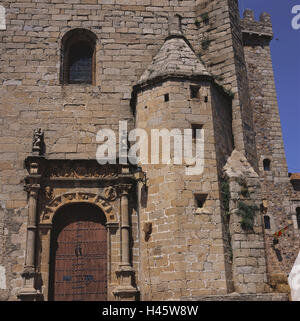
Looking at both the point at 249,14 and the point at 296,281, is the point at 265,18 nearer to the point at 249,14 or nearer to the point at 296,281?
the point at 249,14

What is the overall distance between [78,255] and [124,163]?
2414mm

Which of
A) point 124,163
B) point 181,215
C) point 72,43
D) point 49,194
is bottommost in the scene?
point 181,215

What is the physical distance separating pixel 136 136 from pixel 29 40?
404 cm

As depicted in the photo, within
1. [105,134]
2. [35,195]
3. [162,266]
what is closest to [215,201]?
[162,266]

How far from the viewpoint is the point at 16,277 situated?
9805 millimetres

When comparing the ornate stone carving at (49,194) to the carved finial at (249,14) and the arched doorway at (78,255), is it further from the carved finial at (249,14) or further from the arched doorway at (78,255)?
the carved finial at (249,14)

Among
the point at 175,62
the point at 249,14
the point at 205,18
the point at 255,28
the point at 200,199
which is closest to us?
the point at 200,199

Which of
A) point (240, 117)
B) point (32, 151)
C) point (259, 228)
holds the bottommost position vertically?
point (259, 228)

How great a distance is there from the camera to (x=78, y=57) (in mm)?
12281

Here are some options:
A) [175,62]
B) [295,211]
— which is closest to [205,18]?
[175,62]

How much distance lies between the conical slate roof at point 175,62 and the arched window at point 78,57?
1.78 metres

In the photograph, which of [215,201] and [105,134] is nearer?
[215,201]

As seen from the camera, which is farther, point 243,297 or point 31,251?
point 31,251

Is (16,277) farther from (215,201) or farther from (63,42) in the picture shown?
(63,42)
